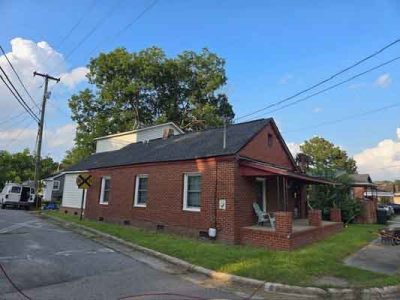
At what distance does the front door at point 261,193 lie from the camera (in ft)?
51.7

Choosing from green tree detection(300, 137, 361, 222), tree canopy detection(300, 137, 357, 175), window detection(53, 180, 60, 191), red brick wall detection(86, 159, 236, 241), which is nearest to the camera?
red brick wall detection(86, 159, 236, 241)

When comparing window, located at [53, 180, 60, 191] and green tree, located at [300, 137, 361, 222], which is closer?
green tree, located at [300, 137, 361, 222]

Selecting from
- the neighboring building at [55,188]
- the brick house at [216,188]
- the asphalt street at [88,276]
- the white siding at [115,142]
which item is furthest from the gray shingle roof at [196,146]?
the neighboring building at [55,188]

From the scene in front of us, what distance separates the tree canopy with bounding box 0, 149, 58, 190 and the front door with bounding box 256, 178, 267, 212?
54914 mm

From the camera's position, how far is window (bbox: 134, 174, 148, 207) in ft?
59.9

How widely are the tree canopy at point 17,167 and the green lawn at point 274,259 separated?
5530 cm

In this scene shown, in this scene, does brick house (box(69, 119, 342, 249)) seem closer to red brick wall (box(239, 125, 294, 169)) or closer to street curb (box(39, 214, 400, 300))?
red brick wall (box(239, 125, 294, 169))

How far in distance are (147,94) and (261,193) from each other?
106ft

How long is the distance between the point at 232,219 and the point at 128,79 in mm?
34562

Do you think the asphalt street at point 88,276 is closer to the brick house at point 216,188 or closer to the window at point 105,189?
the brick house at point 216,188

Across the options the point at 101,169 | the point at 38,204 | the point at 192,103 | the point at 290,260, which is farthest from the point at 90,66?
the point at 290,260

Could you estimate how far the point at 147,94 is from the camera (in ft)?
151

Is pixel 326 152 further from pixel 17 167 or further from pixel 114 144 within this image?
pixel 17 167

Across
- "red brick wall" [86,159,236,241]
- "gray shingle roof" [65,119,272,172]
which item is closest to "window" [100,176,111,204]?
"red brick wall" [86,159,236,241]
